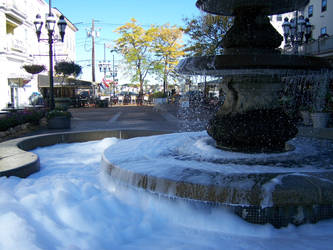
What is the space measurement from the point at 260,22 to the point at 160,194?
285 cm

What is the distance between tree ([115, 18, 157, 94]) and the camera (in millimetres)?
39650

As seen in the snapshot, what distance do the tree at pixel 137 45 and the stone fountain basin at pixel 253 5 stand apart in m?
34.6

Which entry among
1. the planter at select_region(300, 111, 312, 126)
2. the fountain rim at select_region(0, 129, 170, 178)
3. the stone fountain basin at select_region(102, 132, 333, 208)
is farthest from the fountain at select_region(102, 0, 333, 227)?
the planter at select_region(300, 111, 312, 126)

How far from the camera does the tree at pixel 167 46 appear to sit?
130 ft

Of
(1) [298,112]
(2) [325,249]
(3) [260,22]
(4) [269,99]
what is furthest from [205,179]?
(1) [298,112]

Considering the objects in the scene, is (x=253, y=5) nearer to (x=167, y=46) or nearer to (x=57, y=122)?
(x=57, y=122)

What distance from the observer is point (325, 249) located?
2711 mm

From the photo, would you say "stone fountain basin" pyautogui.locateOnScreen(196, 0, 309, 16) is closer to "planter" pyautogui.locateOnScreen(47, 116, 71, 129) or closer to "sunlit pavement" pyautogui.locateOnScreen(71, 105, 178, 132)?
"sunlit pavement" pyautogui.locateOnScreen(71, 105, 178, 132)

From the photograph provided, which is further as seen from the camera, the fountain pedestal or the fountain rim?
the fountain rim

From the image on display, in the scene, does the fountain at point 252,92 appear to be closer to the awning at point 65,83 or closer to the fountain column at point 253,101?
the fountain column at point 253,101

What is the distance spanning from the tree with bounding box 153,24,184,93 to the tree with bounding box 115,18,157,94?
30.6 inches

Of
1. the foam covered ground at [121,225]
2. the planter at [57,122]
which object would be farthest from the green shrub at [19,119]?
the foam covered ground at [121,225]

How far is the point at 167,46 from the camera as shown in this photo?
1578 inches

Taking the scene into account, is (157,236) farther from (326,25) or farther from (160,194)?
(326,25)
